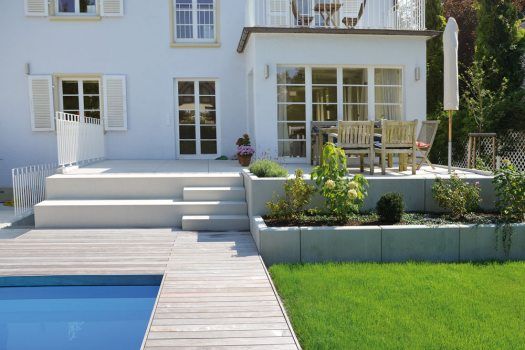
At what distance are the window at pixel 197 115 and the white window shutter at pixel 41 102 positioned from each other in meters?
3.09

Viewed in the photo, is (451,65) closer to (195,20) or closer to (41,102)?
(195,20)

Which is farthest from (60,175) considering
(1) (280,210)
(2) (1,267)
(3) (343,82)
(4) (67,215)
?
(3) (343,82)

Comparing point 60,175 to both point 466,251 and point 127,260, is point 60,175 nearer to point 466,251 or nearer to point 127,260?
point 127,260

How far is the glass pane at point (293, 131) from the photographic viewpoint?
1114 cm

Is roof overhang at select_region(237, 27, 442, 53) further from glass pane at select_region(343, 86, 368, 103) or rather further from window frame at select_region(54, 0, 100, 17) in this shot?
window frame at select_region(54, 0, 100, 17)

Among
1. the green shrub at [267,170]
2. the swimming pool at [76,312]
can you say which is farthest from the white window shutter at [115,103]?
the swimming pool at [76,312]

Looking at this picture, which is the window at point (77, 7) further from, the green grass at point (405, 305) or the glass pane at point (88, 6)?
the green grass at point (405, 305)

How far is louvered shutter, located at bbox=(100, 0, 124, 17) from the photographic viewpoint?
42.0 feet

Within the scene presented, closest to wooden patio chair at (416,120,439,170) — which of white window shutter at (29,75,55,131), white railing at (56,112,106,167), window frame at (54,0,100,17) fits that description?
white railing at (56,112,106,167)

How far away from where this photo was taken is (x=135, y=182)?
859 centimetres

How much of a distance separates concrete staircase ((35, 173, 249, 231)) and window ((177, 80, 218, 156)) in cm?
455

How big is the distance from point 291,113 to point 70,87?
5.83m

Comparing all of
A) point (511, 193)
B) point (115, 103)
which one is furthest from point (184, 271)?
point (115, 103)

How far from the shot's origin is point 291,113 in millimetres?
11133
